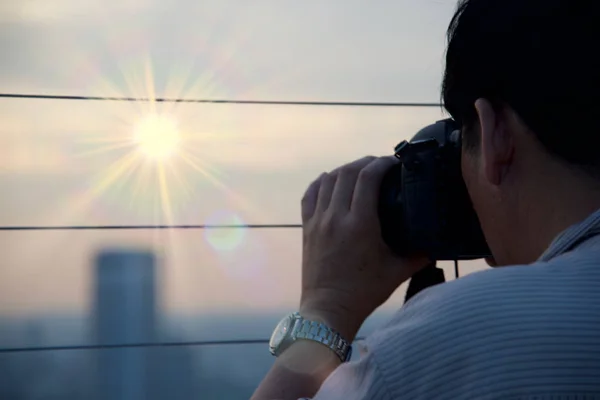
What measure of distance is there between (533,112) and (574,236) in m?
0.10

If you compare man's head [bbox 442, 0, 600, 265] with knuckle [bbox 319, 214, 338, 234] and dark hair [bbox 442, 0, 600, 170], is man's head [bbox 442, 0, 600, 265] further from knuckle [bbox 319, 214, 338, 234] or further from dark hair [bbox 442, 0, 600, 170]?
knuckle [bbox 319, 214, 338, 234]

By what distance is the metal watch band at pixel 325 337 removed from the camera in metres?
0.74

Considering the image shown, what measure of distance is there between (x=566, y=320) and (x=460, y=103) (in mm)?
264

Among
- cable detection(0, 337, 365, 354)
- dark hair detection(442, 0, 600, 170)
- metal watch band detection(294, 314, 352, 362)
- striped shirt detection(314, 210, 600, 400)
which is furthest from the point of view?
cable detection(0, 337, 365, 354)

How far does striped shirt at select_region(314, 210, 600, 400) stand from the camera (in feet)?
1.60

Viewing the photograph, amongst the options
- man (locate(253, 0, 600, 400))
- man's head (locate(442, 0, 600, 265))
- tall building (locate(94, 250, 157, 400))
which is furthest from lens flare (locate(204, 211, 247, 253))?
man's head (locate(442, 0, 600, 265))

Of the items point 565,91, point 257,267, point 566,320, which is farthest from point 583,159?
point 257,267

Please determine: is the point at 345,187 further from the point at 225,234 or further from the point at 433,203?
the point at 225,234

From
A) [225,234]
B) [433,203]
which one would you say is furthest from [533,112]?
[225,234]

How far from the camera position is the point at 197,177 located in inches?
63.6

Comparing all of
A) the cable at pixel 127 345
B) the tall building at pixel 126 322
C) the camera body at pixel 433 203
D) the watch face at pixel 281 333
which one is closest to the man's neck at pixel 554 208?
the camera body at pixel 433 203

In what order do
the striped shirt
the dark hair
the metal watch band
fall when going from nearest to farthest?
1. the striped shirt
2. the dark hair
3. the metal watch band

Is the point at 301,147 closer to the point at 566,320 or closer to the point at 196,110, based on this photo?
the point at 196,110

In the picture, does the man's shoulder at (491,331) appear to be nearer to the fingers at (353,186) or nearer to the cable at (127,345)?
the fingers at (353,186)
